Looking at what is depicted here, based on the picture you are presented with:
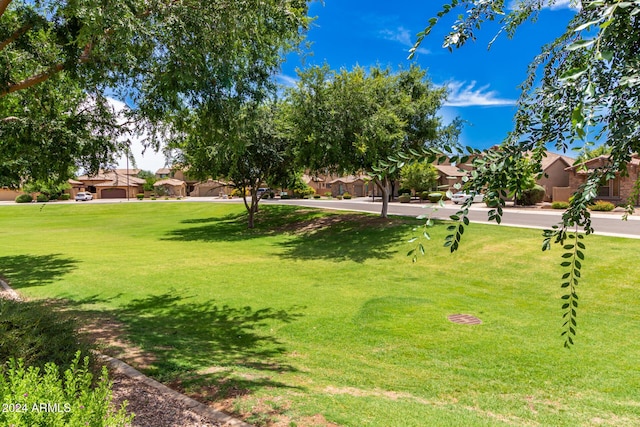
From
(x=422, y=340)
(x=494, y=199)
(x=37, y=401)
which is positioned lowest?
(x=422, y=340)

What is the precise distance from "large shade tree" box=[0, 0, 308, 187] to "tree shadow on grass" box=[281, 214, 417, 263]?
10.5 metres

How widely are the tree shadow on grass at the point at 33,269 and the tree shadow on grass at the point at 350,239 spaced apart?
8.61 m

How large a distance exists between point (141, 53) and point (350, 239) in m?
15.9

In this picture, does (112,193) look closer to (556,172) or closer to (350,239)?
(350,239)

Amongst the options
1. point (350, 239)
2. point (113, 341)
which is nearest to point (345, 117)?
point (350, 239)

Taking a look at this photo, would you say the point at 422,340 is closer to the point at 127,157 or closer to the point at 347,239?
the point at 127,157

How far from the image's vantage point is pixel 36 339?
457 centimetres

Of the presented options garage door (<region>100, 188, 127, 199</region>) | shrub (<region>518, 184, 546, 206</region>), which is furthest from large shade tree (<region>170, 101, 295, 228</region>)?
garage door (<region>100, 188, 127, 199</region>)

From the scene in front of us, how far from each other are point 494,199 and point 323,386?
4.35 m

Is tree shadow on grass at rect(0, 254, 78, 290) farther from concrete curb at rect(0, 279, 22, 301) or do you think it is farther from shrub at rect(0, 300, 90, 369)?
shrub at rect(0, 300, 90, 369)

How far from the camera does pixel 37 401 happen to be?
2.70 meters

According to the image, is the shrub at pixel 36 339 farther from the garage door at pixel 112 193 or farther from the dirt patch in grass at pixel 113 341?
the garage door at pixel 112 193

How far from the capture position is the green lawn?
16.8 feet

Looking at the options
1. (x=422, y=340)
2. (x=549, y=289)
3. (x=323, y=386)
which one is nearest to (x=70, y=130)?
(x=323, y=386)
